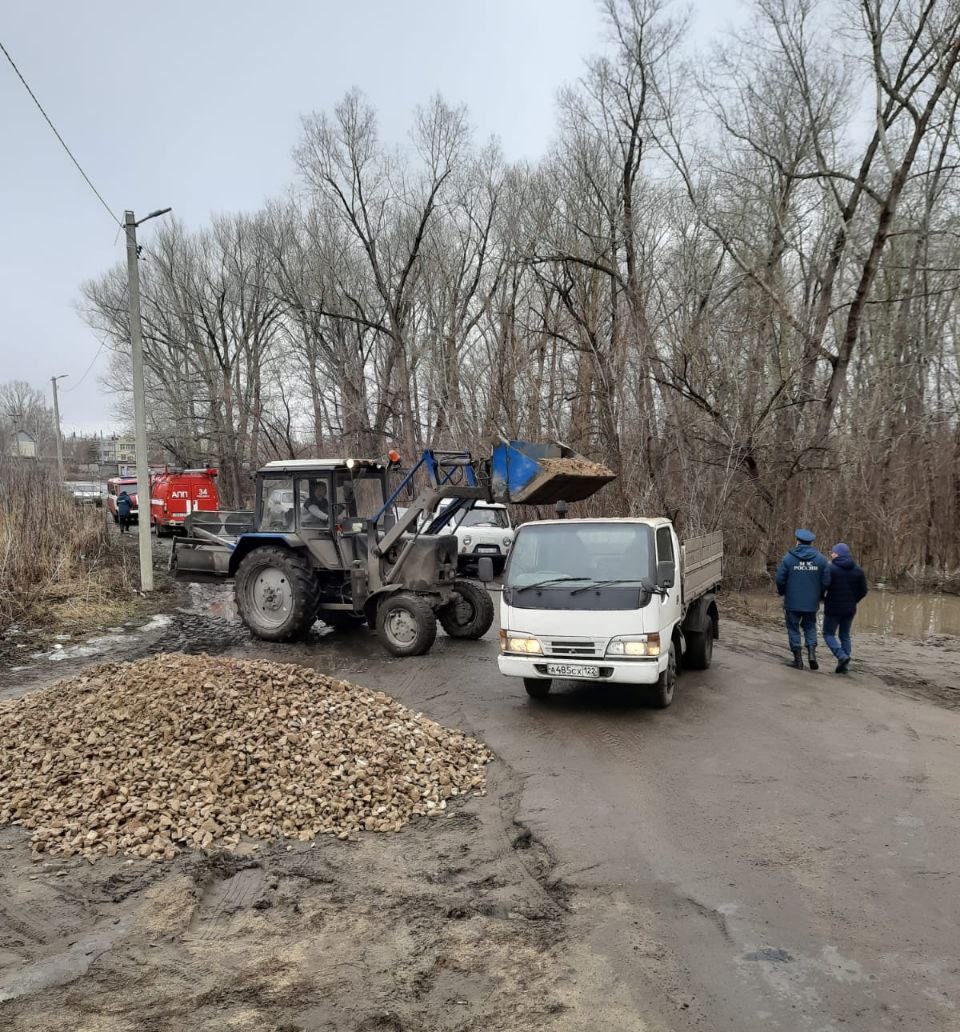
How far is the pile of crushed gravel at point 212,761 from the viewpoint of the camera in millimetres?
Answer: 5160

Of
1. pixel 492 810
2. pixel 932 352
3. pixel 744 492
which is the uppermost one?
pixel 932 352

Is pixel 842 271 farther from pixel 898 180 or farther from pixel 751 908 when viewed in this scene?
pixel 751 908

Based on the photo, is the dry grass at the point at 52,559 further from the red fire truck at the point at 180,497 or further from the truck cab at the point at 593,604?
the red fire truck at the point at 180,497

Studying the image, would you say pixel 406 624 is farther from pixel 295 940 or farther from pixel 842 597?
pixel 295 940

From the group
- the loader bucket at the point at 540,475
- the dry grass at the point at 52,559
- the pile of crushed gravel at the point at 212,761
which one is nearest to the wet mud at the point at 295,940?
the pile of crushed gravel at the point at 212,761

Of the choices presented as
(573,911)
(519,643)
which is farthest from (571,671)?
(573,911)

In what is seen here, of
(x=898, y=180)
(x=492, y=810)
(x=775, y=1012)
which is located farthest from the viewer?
(x=898, y=180)

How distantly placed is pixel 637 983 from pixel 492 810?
7.31 ft

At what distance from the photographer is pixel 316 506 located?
1098 cm

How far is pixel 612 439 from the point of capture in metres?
17.5

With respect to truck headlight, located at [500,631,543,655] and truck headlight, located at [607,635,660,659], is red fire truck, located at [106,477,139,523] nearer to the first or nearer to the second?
truck headlight, located at [500,631,543,655]

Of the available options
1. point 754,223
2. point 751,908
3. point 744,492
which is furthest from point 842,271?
point 751,908

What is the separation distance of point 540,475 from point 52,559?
9.46m

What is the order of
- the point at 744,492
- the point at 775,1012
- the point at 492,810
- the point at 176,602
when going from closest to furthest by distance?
the point at 775,1012 < the point at 492,810 < the point at 176,602 < the point at 744,492
